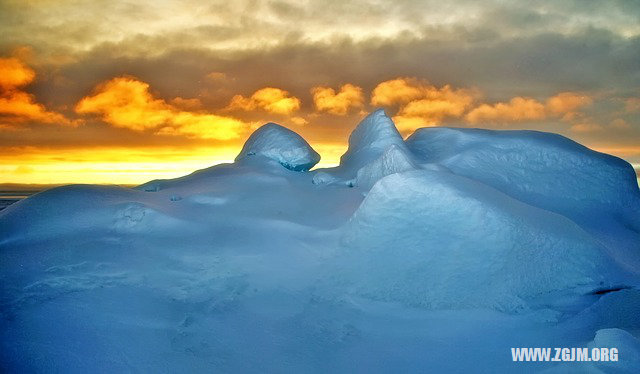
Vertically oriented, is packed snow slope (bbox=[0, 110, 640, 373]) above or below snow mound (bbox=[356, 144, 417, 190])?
below

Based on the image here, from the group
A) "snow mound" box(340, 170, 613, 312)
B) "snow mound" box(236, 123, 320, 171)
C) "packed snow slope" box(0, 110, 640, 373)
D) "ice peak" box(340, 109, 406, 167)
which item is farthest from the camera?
"snow mound" box(236, 123, 320, 171)

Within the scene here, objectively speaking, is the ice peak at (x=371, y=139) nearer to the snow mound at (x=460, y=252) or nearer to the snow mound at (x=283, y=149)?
the snow mound at (x=283, y=149)

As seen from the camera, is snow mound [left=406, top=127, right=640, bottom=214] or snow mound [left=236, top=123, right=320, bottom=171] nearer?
snow mound [left=406, top=127, right=640, bottom=214]

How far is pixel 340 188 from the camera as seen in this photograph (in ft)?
29.9

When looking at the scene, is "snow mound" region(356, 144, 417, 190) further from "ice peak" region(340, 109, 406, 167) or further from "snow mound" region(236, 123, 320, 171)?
"snow mound" region(236, 123, 320, 171)

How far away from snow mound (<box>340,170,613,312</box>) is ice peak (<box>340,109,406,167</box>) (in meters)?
3.74

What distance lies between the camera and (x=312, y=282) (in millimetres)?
5750

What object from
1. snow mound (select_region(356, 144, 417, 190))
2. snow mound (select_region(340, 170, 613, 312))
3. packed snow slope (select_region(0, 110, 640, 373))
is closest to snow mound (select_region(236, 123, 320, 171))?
snow mound (select_region(356, 144, 417, 190))

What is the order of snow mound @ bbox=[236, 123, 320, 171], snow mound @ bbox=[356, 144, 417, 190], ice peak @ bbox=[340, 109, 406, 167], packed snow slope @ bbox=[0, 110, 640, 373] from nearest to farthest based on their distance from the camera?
packed snow slope @ bbox=[0, 110, 640, 373] → snow mound @ bbox=[356, 144, 417, 190] → ice peak @ bbox=[340, 109, 406, 167] → snow mound @ bbox=[236, 123, 320, 171]

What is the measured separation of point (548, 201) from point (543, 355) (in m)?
4.47

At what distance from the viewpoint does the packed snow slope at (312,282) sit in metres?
4.53

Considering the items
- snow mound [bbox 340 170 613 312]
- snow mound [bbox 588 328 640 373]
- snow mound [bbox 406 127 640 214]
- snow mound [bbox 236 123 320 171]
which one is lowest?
snow mound [bbox 588 328 640 373]

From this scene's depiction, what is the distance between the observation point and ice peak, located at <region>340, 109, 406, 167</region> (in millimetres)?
10062

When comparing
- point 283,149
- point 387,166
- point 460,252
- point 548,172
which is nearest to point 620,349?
point 460,252
